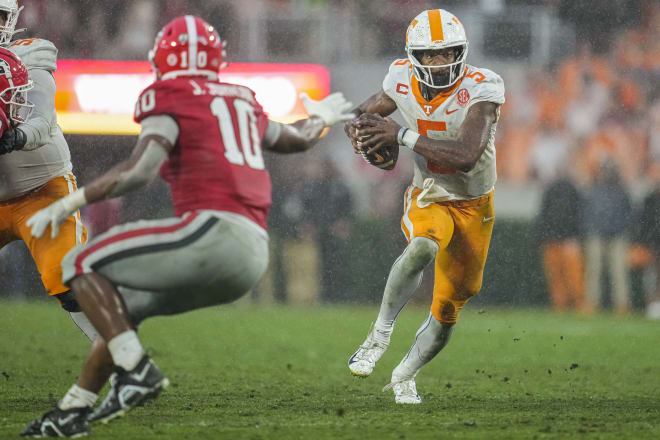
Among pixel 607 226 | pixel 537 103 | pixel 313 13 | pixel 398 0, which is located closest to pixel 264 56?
pixel 313 13

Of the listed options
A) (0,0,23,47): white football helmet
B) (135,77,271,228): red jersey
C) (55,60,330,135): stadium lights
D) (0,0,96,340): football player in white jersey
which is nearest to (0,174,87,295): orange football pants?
(0,0,96,340): football player in white jersey

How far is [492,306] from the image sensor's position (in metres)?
11.9

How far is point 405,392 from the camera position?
5688 millimetres

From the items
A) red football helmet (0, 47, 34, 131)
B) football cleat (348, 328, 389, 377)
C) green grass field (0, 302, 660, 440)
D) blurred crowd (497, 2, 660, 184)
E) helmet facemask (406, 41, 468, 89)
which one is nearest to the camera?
green grass field (0, 302, 660, 440)

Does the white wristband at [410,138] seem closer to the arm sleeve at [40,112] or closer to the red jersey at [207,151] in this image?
the red jersey at [207,151]

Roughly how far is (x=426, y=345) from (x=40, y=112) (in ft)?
8.01

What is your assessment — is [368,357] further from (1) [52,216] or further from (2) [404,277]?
(1) [52,216]

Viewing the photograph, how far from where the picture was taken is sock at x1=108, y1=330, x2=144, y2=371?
388 cm

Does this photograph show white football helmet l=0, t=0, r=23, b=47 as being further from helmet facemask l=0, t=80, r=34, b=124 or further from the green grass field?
the green grass field

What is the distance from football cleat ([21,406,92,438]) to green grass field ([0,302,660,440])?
0.15 m

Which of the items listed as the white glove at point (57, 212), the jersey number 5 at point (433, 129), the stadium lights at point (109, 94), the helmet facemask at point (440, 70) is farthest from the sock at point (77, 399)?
the stadium lights at point (109, 94)

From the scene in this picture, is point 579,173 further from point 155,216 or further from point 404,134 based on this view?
point 404,134

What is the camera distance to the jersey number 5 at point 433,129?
5539 mm

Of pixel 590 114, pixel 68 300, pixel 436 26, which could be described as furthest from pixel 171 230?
pixel 590 114
